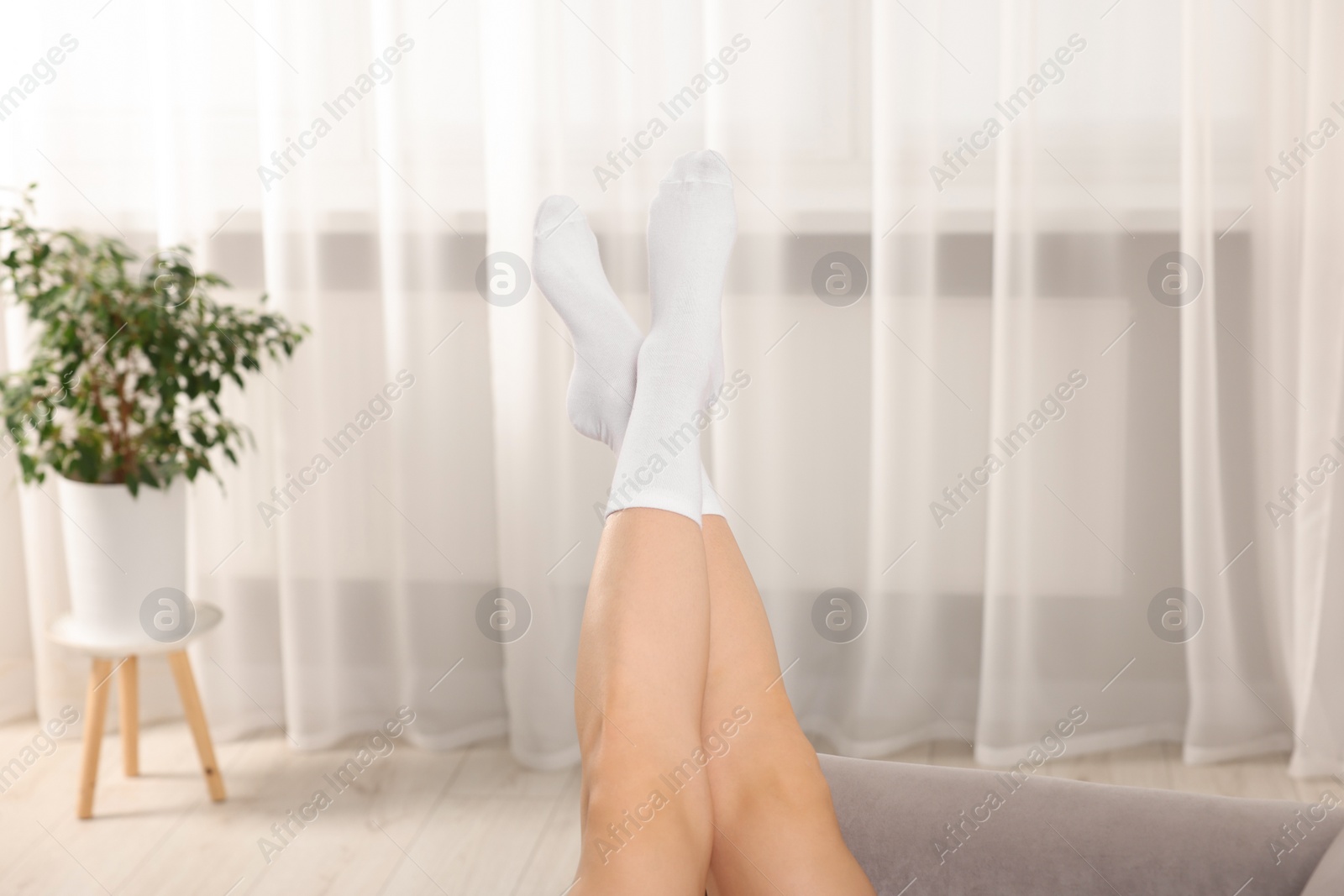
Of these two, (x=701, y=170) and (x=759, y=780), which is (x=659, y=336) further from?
(x=759, y=780)

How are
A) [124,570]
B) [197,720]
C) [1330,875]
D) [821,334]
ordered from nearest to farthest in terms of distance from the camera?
[1330,875], [124,570], [197,720], [821,334]

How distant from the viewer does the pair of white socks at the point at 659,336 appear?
1.03 m

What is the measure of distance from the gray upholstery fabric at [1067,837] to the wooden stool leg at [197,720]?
1.31 metres

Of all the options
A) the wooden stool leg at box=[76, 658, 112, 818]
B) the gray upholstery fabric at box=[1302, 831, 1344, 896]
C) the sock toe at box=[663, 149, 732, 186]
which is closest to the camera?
the gray upholstery fabric at box=[1302, 831, 1344, 896]

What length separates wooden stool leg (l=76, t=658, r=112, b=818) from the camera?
1.83 metres

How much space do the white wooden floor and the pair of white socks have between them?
2.60 feet

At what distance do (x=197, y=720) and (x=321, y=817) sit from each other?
266mm

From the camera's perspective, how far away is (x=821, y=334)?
6.56ft

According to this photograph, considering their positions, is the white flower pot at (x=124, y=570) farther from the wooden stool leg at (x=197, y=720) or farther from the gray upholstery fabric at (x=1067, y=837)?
the gray upholstery fabric at (x=1067, y=837)

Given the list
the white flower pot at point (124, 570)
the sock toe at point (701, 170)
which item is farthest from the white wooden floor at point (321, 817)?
the sock toe at point (701, 170)

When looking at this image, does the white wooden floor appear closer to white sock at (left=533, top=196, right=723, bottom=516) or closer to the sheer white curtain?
the sheer white curtain

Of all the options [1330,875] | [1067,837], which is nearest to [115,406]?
[1067,837]

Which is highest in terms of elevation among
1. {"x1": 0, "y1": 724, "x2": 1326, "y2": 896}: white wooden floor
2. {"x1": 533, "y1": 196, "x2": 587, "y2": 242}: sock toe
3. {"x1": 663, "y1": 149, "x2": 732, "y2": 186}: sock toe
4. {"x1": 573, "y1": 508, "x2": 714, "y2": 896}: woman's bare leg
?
{"x1": 663, "y1": 149, "x2": 732, "y2": 186}: sock toe

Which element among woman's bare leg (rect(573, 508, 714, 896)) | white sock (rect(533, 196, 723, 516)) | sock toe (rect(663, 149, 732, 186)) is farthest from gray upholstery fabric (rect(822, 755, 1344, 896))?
sock toe (rect(663, 149, 732, 186))
